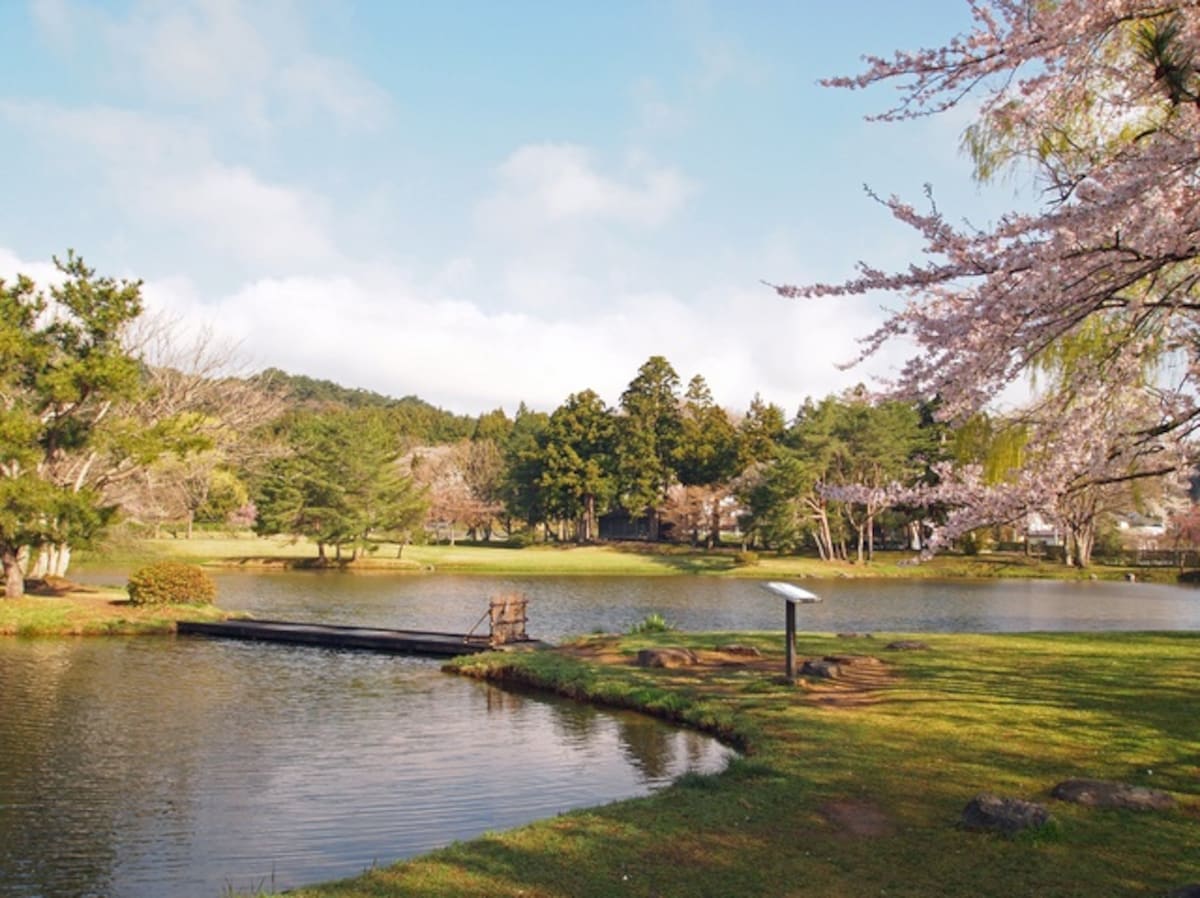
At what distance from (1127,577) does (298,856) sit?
63.6m

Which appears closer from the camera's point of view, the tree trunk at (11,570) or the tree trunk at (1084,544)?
the tree trunk at (11,570)

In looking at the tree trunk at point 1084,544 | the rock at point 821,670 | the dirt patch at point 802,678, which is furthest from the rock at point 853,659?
the tree trunk at point 1084,544

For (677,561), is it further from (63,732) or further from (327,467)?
(63,732)

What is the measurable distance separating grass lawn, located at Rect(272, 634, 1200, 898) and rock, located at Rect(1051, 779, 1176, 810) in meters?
0.12

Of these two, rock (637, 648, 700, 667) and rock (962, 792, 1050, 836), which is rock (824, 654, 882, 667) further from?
rock (962, 792, 1050, 836)

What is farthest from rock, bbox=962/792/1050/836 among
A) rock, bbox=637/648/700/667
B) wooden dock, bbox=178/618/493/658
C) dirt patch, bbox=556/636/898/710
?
wooden dock, bbox=178/618/493/658

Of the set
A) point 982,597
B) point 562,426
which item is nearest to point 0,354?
point 982,597

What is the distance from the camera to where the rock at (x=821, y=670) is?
15.7 meters

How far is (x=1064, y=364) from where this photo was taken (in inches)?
558

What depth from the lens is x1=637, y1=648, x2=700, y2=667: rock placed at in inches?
703

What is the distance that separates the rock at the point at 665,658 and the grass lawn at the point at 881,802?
4.52 ft

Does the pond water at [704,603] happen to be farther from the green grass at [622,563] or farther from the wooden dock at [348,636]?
the green grass at [622,563]

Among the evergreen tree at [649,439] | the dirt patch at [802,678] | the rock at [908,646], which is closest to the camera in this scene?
the dirt patch at [802,678]

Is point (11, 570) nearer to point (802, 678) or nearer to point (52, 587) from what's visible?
point (52, 587)
